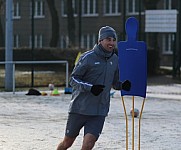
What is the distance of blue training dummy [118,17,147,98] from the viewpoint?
863 cm

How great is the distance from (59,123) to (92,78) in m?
6.19

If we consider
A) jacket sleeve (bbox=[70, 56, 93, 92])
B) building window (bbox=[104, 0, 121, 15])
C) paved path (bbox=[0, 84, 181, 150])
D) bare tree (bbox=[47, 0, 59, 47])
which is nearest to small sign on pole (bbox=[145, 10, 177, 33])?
paved path (bbox=[0, 84, 181, 150])

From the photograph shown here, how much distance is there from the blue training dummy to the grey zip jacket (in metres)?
0.66

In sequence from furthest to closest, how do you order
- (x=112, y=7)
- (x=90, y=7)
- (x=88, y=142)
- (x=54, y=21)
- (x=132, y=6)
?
1. (x=90, y=7)
2. (x=112, y=7)
3. (x=132, y=6)
4. (x=54, y=21)
5. (x=88, y=142)

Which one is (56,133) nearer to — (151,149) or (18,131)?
(18,131)

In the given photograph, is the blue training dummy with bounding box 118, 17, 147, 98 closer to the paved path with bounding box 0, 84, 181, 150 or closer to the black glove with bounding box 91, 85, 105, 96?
the black glove with bounding box 91, 85, 105, 96

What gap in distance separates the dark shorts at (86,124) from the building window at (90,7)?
144 feet

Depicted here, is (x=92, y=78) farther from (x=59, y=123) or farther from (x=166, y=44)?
(x=166, y=44)

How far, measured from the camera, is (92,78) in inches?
315

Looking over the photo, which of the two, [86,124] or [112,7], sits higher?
[112,7]

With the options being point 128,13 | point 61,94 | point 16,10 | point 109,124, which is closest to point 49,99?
point 61,94

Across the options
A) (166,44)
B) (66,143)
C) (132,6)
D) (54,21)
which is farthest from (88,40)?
(66,143)

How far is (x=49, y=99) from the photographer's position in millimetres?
19938

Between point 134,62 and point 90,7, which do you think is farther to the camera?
point 90,7
